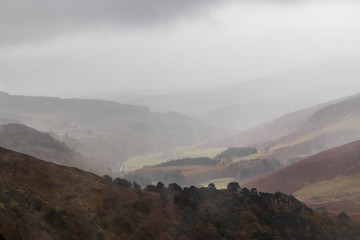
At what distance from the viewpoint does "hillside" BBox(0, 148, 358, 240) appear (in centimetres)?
5491

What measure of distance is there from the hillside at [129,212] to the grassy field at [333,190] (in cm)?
4982

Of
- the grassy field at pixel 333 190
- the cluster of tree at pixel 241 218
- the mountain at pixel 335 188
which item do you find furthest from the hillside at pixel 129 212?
the grassy field at pixel 333 190

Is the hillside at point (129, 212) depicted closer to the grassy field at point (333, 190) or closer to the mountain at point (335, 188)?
the mountain at point (335, 188)

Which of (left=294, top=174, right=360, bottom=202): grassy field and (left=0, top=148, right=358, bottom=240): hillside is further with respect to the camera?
(left=294, top=174, right=360, bottom=202): grassy field

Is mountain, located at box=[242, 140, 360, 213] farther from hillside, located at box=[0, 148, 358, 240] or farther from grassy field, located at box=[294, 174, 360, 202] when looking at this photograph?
hillside, located at box=[0, 148, 358, 240]

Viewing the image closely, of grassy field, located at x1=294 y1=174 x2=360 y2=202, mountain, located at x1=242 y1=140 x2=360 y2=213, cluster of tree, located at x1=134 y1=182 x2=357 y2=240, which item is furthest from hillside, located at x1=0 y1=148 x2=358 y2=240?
grassy field, located at x1=294 y1=174 x2=360 y2=202

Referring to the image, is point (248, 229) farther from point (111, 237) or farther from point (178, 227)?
point (111, 237)

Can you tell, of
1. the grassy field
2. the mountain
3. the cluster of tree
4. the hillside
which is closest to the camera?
the hillside

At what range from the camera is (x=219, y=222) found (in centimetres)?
8025

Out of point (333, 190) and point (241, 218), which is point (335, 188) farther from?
point (241, 218)

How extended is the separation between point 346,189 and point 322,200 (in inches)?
472

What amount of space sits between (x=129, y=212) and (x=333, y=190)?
119541 millimetres

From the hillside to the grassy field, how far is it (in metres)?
49.8

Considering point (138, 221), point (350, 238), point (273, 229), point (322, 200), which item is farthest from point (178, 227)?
point (322, 200)
